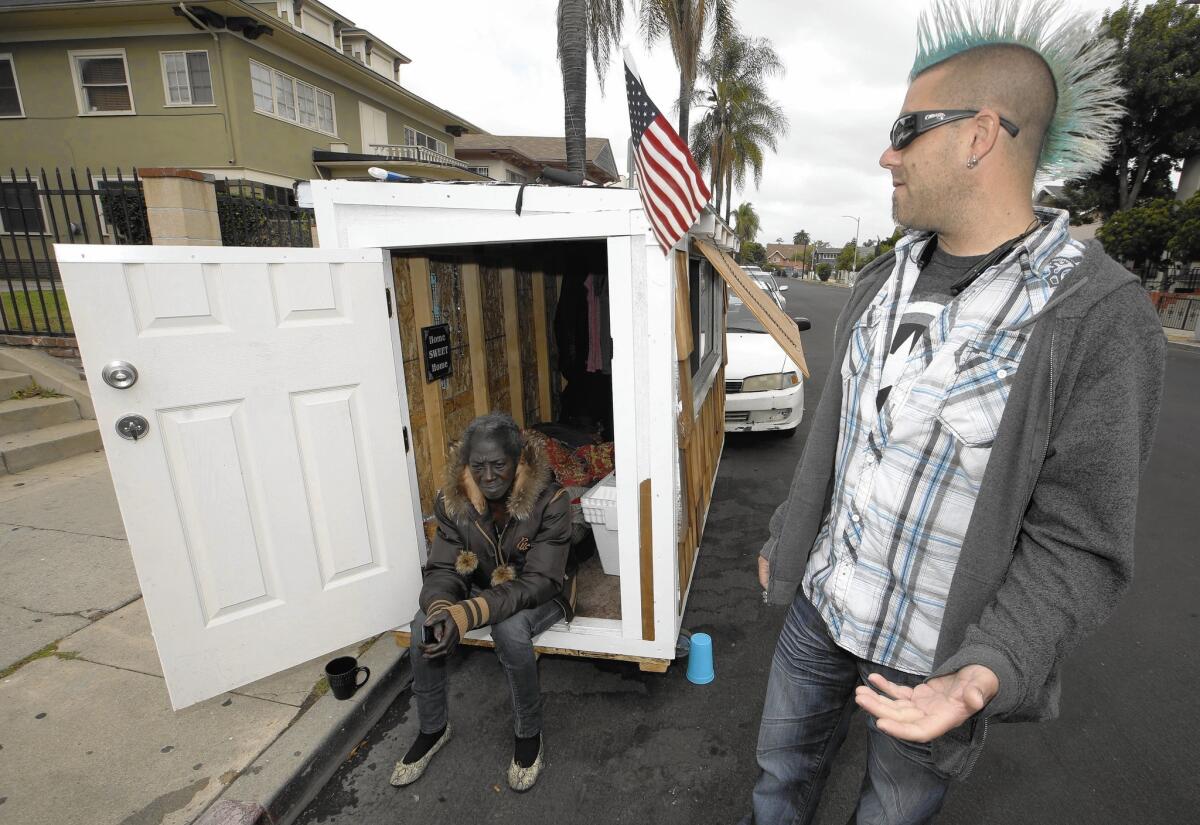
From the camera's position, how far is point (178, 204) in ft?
14.1

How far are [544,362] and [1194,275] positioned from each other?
26305 millimetres

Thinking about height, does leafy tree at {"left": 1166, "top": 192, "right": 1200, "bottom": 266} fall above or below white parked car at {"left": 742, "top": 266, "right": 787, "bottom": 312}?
above

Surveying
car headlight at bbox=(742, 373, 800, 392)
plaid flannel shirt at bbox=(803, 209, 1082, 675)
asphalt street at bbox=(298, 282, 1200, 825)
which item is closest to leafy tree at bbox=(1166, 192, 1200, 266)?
car headlight at bbox=(742, 373, 800, 392)

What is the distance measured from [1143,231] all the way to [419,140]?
24.4 meters

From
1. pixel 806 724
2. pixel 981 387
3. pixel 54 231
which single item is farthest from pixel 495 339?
pixel 54 231

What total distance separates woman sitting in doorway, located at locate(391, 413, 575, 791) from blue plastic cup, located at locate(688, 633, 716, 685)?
2.68ft

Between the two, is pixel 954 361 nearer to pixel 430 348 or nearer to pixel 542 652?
pixel 542 652

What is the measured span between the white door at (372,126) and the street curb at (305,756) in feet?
63.0

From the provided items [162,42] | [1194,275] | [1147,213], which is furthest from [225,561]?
[1194,275]

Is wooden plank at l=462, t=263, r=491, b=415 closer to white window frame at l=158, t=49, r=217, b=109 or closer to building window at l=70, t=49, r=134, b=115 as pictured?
white window frame at l=158, t=49, r=217, b=109

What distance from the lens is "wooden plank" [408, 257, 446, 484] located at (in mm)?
3445

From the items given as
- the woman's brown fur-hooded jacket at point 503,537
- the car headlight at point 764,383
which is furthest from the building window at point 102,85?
the woman's brown fur-hooded jacket at point 503,537

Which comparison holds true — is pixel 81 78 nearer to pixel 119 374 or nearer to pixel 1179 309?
pixel 119 374

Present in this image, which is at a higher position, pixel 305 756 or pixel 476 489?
pixel 476 489
